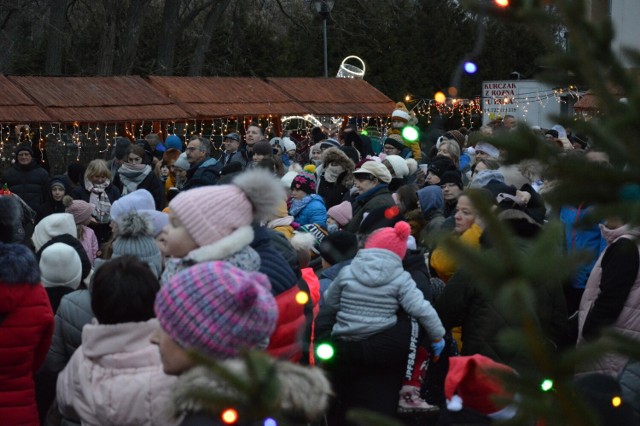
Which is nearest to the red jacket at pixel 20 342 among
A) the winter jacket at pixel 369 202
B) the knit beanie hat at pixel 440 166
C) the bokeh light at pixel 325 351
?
the bokeh light at pixel 325 351

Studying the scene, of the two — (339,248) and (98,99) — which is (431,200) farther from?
(98,99)

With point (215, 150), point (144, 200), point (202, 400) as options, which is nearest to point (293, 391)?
point (202, 400)

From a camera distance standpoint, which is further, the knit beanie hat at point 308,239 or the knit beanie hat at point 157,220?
the knit beanie hat at point 308,239

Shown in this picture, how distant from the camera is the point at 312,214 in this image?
29.5 feet

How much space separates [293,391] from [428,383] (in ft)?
10.5

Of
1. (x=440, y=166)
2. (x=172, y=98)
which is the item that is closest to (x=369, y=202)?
(x=440, y=166)

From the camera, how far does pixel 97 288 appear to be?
412cm

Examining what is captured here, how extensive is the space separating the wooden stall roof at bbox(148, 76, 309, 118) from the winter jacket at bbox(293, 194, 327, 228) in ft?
34.6

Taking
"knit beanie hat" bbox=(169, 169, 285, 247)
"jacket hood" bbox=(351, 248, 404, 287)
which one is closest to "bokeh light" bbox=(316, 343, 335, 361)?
"jacket hood" bbox=(351, 248, 404, 287)

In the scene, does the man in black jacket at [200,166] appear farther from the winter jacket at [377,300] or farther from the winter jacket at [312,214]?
the winter jacket at [377,300]

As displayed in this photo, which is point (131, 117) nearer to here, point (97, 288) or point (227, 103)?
point (227, 103)

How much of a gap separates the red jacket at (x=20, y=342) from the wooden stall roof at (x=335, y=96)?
16.4m

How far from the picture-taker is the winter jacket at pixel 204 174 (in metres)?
10.1

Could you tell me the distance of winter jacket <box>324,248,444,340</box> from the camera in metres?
5.68
